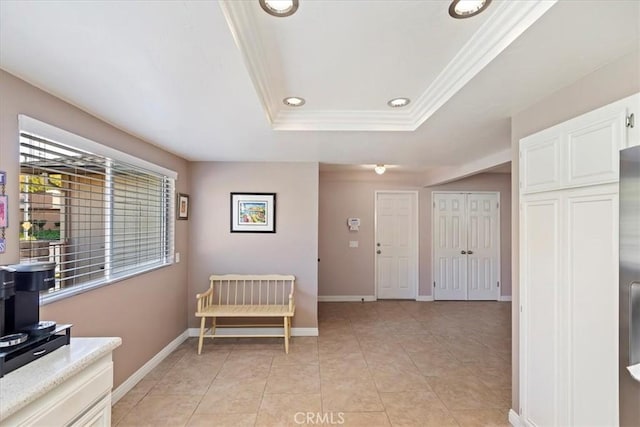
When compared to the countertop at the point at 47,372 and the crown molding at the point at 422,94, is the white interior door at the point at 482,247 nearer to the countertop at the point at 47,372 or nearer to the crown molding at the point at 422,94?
the crown molding at the point at 422,94

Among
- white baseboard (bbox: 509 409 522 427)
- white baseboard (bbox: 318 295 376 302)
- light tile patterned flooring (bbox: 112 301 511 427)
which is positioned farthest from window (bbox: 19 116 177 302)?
white baseboard (bbox: 318 295 376 302)

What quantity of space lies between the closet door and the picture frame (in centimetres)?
279

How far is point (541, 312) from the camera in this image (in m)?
1.96

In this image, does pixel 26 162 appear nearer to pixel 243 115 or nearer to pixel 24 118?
pixel 24 118

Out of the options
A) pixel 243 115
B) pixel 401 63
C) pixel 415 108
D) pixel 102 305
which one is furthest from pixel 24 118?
pixel 415 108

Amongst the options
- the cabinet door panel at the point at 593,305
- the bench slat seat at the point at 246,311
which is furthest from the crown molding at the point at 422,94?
the bench slat seat at the point at 246,311

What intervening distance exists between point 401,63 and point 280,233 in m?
2.73

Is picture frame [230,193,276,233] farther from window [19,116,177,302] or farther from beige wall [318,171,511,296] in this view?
beige wall [318,171,511,296]

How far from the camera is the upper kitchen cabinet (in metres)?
1.44

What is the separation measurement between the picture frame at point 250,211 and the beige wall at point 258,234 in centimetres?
7

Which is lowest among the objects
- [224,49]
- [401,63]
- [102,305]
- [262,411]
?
[262,411]

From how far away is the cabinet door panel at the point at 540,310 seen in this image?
1.86 meters

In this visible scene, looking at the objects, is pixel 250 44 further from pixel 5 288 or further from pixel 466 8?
pixel 5 288

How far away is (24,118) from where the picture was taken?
170cm
